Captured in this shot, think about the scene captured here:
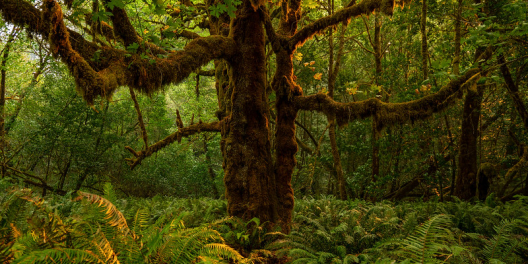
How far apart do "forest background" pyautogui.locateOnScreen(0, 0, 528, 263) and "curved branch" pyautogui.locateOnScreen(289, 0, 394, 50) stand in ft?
0.72

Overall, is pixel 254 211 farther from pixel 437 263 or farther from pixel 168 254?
pixel 437 263

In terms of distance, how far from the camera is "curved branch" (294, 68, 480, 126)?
4.71 m

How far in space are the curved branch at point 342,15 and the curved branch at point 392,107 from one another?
112 centimetres

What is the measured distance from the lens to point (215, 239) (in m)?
3.55

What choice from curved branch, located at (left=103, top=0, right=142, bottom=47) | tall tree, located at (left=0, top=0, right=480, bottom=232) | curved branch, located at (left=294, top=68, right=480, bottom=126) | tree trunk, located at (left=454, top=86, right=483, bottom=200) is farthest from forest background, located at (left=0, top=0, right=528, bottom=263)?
curved branch, located at (left=103, top=0, right=142, bottom=47)

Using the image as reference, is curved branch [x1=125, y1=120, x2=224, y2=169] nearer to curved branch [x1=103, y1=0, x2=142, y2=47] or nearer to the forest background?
the forest background

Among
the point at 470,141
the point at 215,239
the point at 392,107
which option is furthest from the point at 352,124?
the point at 215,239

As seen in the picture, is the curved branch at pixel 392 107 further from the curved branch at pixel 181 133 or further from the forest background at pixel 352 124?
the curved branch at pixel 181 133

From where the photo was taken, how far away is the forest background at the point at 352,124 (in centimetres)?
646

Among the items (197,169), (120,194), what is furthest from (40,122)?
(197,169)

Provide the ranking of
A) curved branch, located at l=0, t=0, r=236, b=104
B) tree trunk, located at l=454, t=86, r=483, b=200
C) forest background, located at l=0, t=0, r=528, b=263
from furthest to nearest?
tree trunk, located at l=454, t=86, r=483, b=200, forest background, located at l=0, t=0, r=528, b=263, curved branch, located at l=0, t=0, r=236, b=104

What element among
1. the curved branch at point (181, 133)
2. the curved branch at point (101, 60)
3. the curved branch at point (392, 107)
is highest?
the curved branch at point (101, 60)

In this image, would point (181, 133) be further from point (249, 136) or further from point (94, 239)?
point (94, 239)

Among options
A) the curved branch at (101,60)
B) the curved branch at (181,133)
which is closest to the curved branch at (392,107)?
the curved branch at (181,133)
